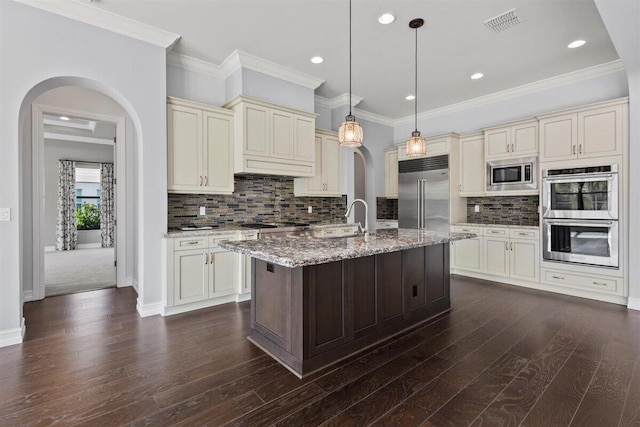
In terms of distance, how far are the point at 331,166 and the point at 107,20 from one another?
334 centimetres

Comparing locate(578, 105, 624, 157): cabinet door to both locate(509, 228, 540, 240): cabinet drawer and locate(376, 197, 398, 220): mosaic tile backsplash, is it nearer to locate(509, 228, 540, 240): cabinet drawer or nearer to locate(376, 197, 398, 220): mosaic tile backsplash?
locate(509, 228, 540, 240): cabinet drawer

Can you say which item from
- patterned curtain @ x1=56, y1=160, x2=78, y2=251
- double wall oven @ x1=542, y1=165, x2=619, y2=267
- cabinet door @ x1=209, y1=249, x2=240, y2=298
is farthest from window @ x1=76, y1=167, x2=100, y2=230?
double wall oven @ x1=542, y1=165, x2=619, y2=267

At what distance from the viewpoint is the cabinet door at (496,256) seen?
4824mm

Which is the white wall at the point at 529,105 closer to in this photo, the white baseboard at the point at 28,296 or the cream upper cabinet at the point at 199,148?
the cream upper cabinet at the point at 199,148

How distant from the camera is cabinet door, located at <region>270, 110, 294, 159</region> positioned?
4.27 m

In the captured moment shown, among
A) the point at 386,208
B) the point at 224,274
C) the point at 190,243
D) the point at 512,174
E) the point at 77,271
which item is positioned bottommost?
the point at 77,271

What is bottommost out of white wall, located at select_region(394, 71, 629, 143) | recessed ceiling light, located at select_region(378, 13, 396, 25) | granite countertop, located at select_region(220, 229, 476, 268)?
granite countertop, located at select_region(220, 229, 476, 268)

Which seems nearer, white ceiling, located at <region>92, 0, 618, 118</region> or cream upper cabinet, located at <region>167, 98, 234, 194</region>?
white ceiling, located at <region>92, 0, 618, 118</region>

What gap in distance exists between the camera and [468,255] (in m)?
5.29

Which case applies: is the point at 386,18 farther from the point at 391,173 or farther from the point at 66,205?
the point at 66,205

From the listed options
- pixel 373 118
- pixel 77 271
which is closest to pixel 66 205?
pixel 77 271

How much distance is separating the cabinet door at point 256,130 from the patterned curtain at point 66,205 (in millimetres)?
6968

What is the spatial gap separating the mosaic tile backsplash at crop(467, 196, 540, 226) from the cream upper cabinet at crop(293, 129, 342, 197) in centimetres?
245

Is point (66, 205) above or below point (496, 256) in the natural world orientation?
above
